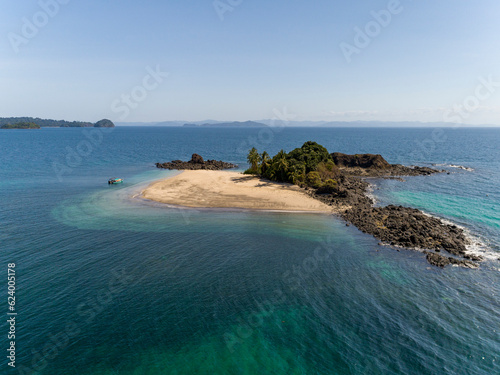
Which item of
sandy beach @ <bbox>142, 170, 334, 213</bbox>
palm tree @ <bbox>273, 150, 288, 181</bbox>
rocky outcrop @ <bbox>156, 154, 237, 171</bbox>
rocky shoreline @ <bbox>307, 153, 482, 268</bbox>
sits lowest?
rocky shoreline @ <bbox>307, 153, 482, 268</bbox>

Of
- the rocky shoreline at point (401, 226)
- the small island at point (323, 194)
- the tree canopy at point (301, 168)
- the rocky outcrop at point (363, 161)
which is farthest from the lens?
the rocky outcrop at point (363, 161)

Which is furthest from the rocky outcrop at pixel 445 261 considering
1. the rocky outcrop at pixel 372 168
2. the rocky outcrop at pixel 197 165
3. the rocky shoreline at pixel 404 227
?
the rocky outcrop at pixel 197 165

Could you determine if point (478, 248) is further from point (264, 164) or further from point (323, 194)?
point (264, 164)

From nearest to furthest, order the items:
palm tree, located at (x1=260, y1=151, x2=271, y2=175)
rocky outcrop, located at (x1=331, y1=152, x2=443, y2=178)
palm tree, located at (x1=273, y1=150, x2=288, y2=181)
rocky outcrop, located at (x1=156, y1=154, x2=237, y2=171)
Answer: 1. palm tree, located at (x1=273, y1=150, x2=288, y2=181)
2. palm tree, located at (x1=260, y1=151, x2=271, y2=175)
3. rocky outcrop, located at (x1=331, y1=152, x2=443, y2=178)
4. rocky outcrop, located at (x1=156, y1=154, x2=237, y2=171)

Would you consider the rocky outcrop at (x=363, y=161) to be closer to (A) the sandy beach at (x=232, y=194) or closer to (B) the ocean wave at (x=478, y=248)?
(A) the sandy beach at (x=232, y=194)

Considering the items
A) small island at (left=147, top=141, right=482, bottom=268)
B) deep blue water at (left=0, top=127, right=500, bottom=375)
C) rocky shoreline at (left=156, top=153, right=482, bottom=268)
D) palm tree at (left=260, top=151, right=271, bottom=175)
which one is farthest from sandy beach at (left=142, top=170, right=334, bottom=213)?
deep blue water at (left=0, top=127, right=500, bottom=375)

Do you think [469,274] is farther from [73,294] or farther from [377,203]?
[73,294]

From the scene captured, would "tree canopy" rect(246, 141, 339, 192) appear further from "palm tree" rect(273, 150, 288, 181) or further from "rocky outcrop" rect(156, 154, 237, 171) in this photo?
"rocky outcrop" rect(156, 154, 237, 171)
